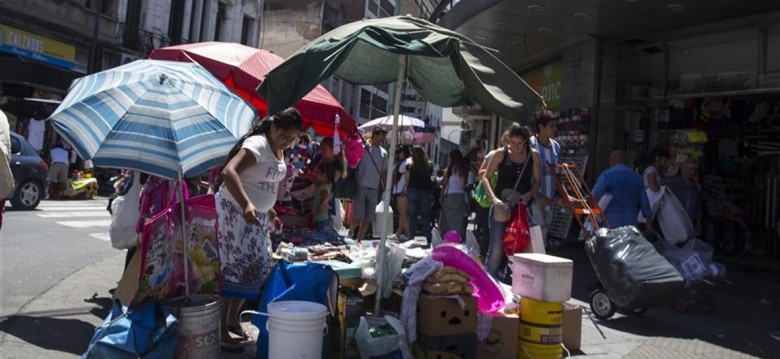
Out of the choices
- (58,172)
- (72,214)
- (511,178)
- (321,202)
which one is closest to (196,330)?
(511,178)

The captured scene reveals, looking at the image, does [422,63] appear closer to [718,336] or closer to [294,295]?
[294,295]

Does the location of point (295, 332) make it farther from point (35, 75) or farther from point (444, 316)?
point (35, 75)

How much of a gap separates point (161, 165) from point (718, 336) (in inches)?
203

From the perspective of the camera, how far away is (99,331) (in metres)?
3.44

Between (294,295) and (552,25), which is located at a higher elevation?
(552,25)

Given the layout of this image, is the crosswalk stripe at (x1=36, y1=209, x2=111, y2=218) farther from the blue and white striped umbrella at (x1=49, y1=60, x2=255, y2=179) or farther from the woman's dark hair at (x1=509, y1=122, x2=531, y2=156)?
the woman's dark hair at (x1=509, y1=122, x2=531, y2=156)

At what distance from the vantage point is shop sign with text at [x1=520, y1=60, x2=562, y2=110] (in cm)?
1348

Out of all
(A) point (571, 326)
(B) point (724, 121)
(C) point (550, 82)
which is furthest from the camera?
(C) point (550, 82)

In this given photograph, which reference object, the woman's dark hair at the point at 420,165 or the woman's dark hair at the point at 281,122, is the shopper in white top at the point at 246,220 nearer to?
the woman's dark hair at the point at 281,122

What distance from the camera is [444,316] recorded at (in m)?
4.16

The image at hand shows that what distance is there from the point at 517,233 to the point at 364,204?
414 cm

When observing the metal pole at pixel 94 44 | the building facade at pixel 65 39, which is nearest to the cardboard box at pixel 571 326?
the building facade at pixel 65 39

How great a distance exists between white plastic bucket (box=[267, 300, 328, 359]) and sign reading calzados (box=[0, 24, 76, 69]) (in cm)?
2019

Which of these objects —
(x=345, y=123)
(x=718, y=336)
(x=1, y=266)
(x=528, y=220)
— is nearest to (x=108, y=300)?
(x=1, y=266)
